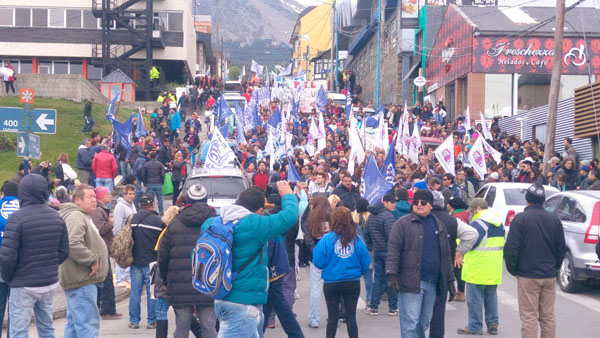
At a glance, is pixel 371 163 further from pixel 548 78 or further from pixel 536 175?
pixel 548 78

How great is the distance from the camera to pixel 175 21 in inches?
2095

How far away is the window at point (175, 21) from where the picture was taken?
174ft

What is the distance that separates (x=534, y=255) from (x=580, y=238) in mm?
4365

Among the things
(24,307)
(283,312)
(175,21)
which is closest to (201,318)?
(283,312)

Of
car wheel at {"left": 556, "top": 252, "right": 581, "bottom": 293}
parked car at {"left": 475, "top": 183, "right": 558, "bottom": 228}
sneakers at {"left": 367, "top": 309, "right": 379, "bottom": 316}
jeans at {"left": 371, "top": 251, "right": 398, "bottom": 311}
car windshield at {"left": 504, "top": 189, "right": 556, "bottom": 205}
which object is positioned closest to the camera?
jeans at {"left": 371, "top": 251, "right": 398, "bottom": 311}

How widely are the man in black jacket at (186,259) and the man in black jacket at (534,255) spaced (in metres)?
3.29

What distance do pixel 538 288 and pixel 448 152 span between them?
1081cm

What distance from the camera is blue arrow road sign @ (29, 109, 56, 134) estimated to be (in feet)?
38.7

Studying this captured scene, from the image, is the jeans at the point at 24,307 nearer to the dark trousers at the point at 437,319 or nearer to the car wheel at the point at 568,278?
the dark trousers at the point at 437,319

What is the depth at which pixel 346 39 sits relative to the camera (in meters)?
77.2

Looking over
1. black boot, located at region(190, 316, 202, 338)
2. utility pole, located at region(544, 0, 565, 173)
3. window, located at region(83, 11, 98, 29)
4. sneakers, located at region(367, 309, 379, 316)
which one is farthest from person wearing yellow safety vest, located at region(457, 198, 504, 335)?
window, located at region(83, 11, 98, 29)

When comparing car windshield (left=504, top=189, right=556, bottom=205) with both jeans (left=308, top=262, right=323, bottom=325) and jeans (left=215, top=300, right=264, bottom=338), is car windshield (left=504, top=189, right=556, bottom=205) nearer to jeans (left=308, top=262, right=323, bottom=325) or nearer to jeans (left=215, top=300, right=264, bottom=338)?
Result: jeans (left=308, top=262, right=323, bottom=325)

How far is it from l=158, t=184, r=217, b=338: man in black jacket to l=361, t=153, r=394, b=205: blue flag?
23.4 ft

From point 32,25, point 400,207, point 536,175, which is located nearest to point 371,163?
point 400,207
